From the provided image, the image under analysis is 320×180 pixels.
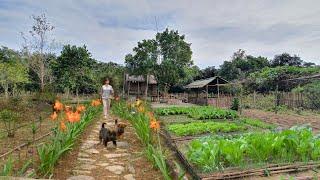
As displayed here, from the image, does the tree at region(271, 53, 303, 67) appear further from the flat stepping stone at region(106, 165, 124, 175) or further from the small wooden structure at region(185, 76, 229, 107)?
the flat stepping stone at region(106, 165, 124, 175)

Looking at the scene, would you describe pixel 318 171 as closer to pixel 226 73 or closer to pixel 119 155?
pixel 119 155

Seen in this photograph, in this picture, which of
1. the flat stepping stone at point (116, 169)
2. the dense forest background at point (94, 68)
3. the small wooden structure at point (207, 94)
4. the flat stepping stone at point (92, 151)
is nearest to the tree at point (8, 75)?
the dense forest background at point (94, 68)

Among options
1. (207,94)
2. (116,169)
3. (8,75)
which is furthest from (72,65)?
(116,169)

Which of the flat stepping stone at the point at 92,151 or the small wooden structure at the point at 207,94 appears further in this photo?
the small wooden structure at the point at 207,94

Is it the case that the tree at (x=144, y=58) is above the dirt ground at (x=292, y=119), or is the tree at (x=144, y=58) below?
above

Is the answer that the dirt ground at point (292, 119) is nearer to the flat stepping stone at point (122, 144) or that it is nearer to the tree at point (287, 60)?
the flat stepping stone at point (122, 144)

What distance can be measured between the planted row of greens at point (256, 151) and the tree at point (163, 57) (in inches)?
1157

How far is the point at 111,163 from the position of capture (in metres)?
6.13

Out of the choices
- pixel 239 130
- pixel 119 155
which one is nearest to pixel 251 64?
pixel 239 130

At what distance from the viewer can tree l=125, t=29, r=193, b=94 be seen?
115 feet

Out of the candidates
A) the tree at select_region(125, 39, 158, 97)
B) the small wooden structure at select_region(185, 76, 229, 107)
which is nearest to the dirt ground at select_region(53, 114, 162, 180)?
the small wooden structure at select_region(185, 76, 229, 107)

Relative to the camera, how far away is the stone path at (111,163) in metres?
5.35

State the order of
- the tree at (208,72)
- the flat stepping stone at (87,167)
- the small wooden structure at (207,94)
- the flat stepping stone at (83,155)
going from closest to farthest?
the flat stepping stone at (87,167), the flat stepping stone at (83,155), the small wooden structure at (207,94), the tree at (208,72)

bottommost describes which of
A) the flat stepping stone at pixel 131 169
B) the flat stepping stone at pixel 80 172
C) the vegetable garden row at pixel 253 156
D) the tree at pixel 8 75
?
the flat stepping stone at pixel 131 169
